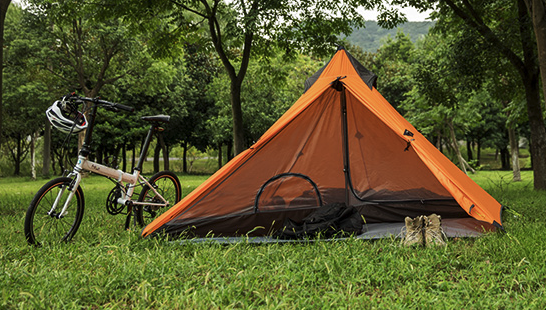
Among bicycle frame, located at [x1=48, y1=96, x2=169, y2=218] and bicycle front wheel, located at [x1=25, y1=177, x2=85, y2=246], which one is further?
bicycle frame, located at [x1=48, y1=96, x2=169, y2=218]

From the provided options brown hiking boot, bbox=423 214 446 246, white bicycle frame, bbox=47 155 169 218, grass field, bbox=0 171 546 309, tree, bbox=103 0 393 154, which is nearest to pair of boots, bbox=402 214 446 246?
brown hiking boot, bbox=423 214 446 246

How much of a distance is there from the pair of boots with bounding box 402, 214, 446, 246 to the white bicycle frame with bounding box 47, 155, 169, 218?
8.41ft

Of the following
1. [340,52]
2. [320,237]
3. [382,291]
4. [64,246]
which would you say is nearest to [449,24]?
[340,52]

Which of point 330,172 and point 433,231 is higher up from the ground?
point 330,172

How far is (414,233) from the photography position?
342 cm

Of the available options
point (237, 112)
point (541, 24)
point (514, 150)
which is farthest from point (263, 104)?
point (541, 24)

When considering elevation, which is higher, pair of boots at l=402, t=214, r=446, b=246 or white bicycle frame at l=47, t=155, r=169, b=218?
white bicycle frame at l=47, t=155, r=169, b=218

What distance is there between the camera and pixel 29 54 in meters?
13.5

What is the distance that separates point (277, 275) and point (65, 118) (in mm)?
2358

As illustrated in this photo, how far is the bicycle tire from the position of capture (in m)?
4.20

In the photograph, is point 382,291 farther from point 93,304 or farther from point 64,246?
point 64,246

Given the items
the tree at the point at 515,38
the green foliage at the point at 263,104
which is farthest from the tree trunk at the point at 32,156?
the tree at the point at 515,38

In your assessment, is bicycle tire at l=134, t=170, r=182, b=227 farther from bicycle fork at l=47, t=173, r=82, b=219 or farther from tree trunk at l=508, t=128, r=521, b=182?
tree trunk at l=508, t=128, r=521, b=182

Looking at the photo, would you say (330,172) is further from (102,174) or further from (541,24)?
(541,24)
